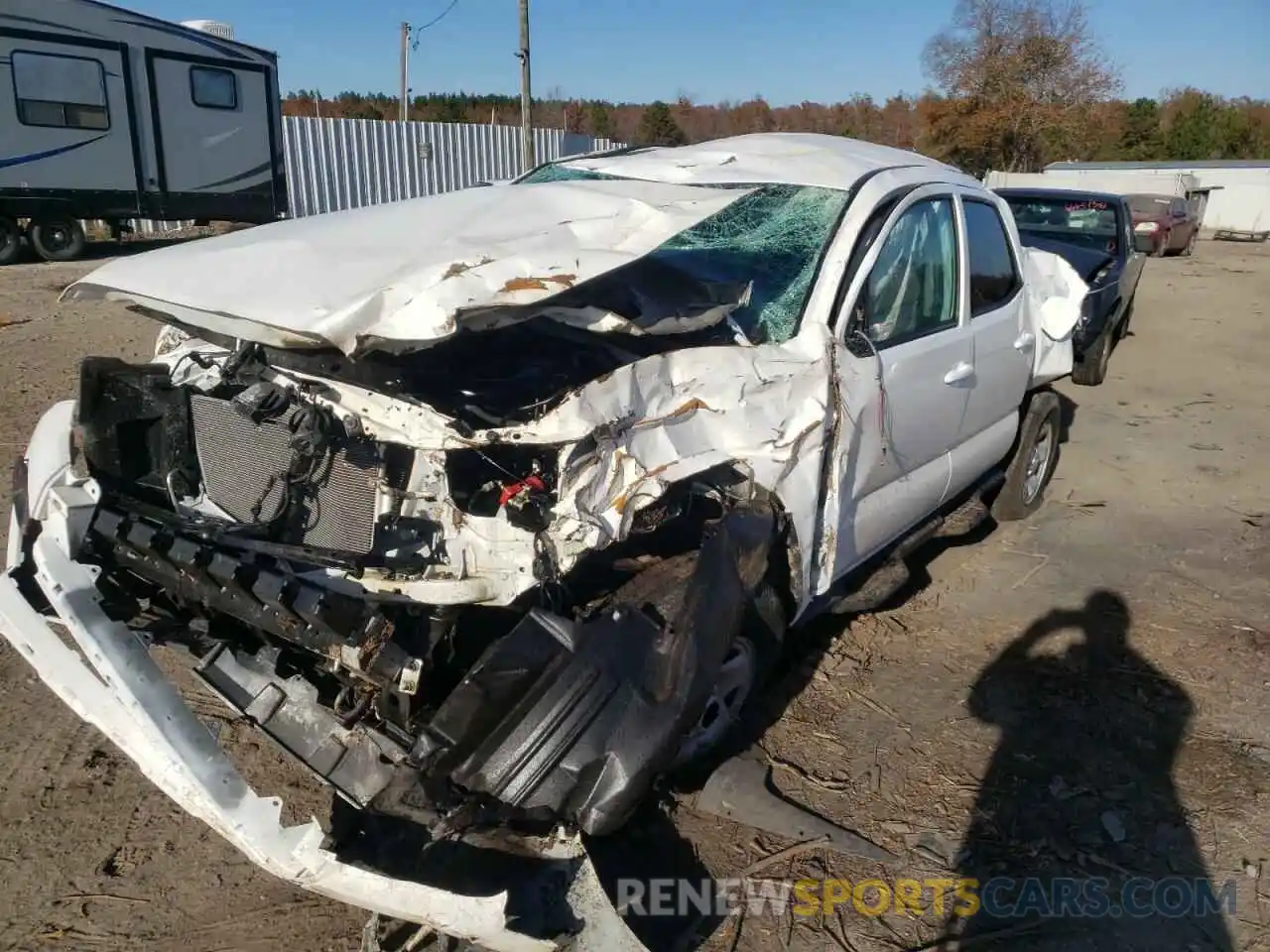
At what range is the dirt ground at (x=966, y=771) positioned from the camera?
104 inches

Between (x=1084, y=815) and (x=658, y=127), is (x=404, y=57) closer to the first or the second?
(x=658, y=127)

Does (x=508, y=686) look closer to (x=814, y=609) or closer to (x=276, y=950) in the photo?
(x=276, y=950)

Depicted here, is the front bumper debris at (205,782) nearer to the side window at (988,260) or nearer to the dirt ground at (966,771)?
the dirt ground at (966,771)

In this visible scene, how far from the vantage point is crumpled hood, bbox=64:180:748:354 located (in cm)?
230

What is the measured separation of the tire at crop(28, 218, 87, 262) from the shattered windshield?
13.5 m

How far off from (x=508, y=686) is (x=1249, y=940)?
2198 millimetres

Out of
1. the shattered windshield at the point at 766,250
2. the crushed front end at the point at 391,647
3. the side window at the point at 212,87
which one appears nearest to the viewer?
the crushed front end at the point at 391,647

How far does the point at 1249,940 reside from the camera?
2.62 metres

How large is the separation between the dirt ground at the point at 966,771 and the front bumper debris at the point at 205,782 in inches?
18.3

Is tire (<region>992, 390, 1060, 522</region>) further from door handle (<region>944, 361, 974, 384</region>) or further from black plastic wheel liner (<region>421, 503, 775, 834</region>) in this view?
black plastic wheel liner (<region>421, 503, 775, 834</region>)

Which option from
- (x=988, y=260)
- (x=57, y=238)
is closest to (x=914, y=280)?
(x=988, y=260)

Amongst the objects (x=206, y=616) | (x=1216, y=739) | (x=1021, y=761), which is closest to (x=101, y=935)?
(x=206, y=616)

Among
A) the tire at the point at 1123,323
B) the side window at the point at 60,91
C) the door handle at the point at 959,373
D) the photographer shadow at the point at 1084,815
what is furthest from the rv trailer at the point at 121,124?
the photographer shadow at the point at 1084,815

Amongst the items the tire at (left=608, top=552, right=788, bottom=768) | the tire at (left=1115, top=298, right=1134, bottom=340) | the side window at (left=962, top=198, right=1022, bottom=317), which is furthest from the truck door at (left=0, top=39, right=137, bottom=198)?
the tire at (left=608, top=552, right=788, bottom=768)
